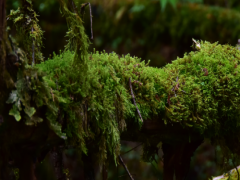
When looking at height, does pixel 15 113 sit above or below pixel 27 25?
below

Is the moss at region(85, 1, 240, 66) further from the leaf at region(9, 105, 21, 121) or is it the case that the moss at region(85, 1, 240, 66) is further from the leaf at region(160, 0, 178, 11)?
the leaf at region(9, 105, 21, 121)

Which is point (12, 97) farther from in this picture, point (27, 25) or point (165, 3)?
point (165, 3)

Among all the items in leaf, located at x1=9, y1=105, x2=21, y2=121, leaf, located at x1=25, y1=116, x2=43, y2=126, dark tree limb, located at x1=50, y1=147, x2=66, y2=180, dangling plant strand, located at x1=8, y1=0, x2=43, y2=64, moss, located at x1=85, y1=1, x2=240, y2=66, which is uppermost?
moss, located at x1=85, y1=1, x2=240, y2=66

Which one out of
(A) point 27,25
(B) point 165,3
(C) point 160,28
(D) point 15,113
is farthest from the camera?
(C) point 160,28

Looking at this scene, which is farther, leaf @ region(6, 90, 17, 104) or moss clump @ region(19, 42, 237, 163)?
moss clump @ region(19, 42, 237, 163)

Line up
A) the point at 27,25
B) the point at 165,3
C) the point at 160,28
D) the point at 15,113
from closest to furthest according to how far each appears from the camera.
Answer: the point at 15,113 → the point at 27,25 → the point at 165,3 → the point at 160,28

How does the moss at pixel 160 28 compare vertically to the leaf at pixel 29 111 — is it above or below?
above

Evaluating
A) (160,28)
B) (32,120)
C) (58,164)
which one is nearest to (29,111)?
(32,120)

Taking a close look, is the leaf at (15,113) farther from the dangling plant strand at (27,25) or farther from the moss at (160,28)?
the moss at (160,28)

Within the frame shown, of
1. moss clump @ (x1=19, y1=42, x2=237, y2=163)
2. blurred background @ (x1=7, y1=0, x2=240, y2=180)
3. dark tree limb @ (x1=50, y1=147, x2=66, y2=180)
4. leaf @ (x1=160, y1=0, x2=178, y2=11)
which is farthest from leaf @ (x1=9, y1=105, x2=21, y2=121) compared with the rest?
leaf @ (x1=160, y1=0, x2=178, y2=11)

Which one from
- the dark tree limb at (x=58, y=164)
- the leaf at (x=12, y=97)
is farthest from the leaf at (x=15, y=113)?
the dark tree limb at (x=58, y=164)

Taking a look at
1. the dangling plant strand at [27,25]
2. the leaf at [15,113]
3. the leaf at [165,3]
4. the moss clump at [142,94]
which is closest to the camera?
the leaf at [15,113]
